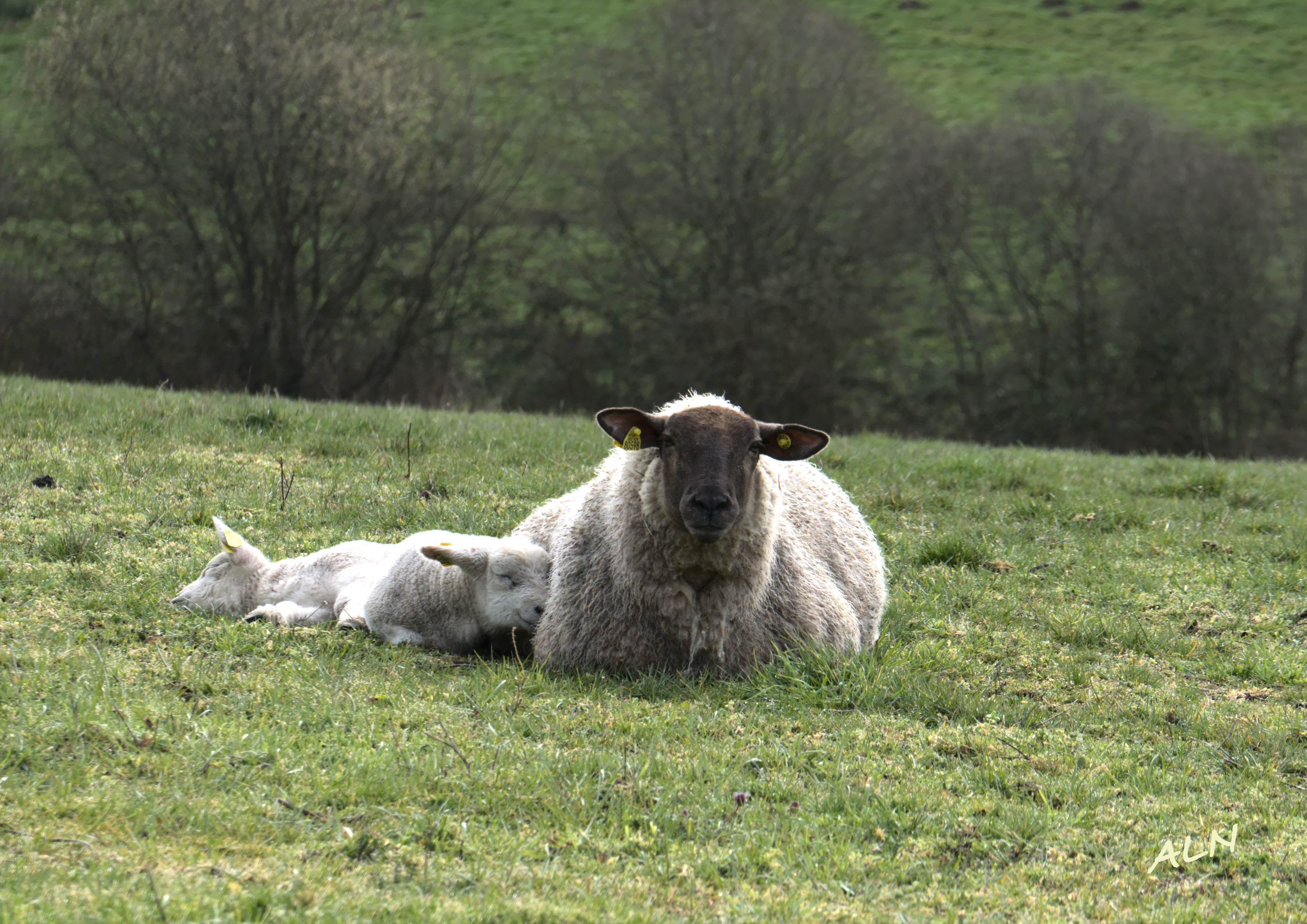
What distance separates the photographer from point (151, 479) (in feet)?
29.4

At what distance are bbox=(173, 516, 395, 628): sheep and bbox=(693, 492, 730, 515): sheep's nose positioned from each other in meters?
2.10

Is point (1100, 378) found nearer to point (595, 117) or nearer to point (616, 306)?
point (616, 306)

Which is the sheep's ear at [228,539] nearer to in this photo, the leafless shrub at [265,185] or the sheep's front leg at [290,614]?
the sheep's front leg at [290,614]

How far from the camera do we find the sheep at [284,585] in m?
6.54

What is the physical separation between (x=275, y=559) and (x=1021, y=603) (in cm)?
468

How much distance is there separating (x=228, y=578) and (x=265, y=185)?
61.5 feet

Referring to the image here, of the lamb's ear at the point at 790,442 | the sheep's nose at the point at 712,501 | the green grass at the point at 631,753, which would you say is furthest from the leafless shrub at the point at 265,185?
the sheep's nose at the point at 712,501

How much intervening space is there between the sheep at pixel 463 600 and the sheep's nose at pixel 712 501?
1169mm

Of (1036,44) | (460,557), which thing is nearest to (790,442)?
(460,557)

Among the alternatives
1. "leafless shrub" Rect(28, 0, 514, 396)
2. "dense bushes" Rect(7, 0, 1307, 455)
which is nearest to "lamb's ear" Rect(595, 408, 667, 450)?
"leafless shrub" Rect(28, 0, 514, 396)

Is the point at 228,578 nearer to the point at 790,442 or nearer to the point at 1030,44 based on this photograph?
the point at 790,442

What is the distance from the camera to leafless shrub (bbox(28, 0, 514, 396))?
22781 millimetres

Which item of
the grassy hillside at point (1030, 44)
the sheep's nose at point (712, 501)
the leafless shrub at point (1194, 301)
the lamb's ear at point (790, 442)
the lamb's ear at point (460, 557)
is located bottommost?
the leafless shrub at point (1194, 301)

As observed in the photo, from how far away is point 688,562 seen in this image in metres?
6.07
